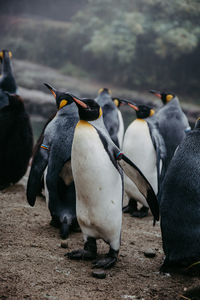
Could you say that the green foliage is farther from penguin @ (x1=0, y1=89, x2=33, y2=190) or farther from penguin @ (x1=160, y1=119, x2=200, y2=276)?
penguin @ (x1=160, y1=119, x2=200, y2=276)

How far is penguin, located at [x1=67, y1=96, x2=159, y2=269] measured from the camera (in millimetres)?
2207

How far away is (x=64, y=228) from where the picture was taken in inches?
110

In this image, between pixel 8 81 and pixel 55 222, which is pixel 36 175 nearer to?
pixel 55 222

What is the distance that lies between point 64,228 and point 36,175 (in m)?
0.51

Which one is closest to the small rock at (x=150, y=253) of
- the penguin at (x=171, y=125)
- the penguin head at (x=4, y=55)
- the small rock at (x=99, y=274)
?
the small rock at (x=99, y=274)

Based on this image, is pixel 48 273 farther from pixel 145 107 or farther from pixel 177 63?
pixel 177 63

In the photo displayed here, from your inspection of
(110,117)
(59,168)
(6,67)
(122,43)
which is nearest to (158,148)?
(59,168)

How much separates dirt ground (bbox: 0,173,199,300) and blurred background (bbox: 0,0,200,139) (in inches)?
354

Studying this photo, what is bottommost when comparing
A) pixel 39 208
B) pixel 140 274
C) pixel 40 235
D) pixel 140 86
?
pixel 140 86

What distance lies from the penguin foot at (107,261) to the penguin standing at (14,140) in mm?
2206

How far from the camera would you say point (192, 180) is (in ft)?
7.27

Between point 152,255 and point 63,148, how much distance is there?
1.10 meters

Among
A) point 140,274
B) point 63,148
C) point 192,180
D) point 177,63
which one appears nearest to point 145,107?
point 63,148

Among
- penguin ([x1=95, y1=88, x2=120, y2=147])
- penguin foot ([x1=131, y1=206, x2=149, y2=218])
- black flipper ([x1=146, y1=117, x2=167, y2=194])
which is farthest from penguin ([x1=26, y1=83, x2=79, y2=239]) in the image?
penguin ([x1=95, y1=88, x2=120, y2=147])
